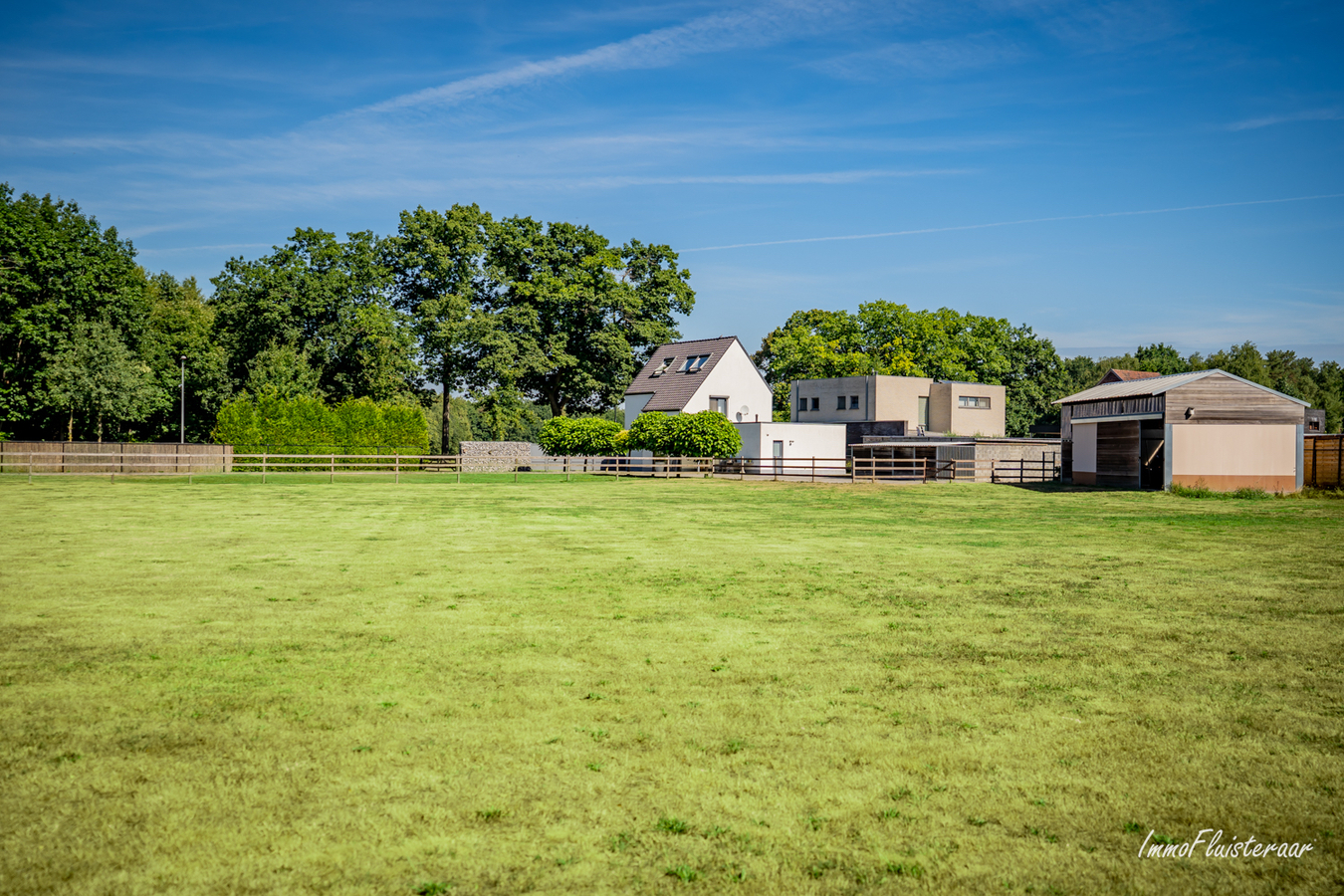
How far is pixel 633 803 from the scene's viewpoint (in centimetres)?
471

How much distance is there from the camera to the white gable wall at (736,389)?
55062 millimetres

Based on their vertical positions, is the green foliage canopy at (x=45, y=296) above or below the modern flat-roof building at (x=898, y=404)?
above

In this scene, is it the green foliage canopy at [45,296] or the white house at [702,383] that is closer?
the green foliage canopy at [45,296]

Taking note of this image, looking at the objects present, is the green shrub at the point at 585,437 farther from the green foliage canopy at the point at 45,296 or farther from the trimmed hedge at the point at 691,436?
the green foliage canopy at the point at 45,296

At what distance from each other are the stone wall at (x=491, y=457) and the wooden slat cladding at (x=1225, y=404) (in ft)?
106

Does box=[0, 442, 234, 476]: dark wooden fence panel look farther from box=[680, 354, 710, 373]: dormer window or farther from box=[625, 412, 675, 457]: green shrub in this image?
box=[680, 354, 710, 373]: dormer window

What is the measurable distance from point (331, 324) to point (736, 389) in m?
26.4

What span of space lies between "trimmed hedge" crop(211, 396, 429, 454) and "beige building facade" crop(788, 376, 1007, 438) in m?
27.2

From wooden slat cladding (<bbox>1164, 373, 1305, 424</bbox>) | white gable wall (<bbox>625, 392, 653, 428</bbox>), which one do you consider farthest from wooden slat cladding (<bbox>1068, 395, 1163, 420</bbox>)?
white gable wall (<bbox>625, 392, 653, 428</bbox>)

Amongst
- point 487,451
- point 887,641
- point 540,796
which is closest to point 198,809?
point 540,796

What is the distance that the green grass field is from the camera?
13.5 ft

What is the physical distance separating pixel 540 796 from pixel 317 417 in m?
51.4

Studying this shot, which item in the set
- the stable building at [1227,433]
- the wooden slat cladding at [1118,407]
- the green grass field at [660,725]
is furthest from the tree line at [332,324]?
the green grass field at [660,725]

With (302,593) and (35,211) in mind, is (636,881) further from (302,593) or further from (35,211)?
(35,211)
